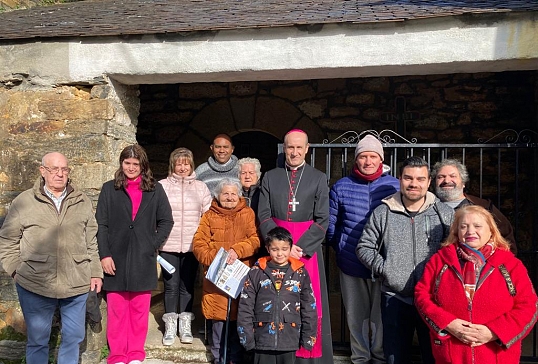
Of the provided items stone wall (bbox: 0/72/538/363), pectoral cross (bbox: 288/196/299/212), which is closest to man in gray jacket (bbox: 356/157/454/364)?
pectoral cross (bbox: 288/196/299/212)

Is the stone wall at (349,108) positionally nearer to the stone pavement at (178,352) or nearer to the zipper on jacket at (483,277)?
the stone pavement at (178,352)

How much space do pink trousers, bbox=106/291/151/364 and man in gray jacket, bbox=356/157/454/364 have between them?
161 cm

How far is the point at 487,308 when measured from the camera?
8.46 ft

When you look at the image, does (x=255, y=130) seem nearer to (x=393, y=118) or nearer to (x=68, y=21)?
(x=393, y=118)

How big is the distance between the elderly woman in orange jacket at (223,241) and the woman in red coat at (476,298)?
1.24m

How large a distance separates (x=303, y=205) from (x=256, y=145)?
326 cm

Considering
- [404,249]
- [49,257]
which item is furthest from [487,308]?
[49,257]

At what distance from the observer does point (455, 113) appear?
5.69 meters

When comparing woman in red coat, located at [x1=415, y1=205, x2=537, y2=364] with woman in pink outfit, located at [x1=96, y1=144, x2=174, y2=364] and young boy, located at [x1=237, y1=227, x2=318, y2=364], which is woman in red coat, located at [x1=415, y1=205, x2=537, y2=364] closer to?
young boy, located at [x1=237, y1=227, x2=318, y2=364]

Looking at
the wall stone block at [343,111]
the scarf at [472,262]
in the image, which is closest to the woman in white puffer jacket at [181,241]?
the scarf at [472,262]

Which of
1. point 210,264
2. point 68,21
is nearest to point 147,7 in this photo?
point 68,21

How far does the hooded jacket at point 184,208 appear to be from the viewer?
378cm

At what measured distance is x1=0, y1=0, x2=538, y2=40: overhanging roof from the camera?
3.50m

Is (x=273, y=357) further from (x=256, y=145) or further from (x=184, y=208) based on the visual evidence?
(x=256, y=145)
